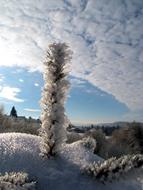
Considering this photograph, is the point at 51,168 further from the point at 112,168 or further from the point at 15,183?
the point at 15,183

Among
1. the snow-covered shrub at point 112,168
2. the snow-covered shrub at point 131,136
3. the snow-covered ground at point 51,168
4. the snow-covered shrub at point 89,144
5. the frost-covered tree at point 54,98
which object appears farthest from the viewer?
the snow-covered shrub at point 131,136

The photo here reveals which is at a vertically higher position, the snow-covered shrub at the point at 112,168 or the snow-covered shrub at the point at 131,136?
the snow-covered shrub at the point at 131,136

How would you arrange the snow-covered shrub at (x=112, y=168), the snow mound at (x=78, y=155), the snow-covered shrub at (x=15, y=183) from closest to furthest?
the snow-covered shrub at (x=15, y=183)
the snow-covered shrub at (x=112, y=168)
the snow mound at (x=78, y=155)

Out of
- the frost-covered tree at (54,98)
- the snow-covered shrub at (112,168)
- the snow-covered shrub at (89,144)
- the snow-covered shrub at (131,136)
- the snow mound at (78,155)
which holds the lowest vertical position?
the snow-covered shrub at (112,168)

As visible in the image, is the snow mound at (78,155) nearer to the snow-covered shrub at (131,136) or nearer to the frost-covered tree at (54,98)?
the frost-covered tree at (54,98)

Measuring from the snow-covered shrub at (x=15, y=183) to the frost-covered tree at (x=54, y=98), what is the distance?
1034mm

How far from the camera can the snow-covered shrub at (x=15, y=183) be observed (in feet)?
17.0

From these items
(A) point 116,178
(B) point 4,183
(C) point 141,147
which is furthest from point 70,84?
(C) point 141,147

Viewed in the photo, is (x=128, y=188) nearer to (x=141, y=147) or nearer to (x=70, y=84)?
(x=70, y=84)

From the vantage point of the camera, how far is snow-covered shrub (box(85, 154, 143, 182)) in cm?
623

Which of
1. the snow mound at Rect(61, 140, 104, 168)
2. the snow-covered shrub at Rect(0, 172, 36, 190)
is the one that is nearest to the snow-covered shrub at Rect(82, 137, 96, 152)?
the snow mound at Rect(61, 140, 104, 168)

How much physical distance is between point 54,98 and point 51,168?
108 centimetres

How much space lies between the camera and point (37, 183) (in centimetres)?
589

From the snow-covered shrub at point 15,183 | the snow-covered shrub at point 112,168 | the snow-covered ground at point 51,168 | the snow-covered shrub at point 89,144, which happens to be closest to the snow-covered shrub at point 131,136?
the snow-covered shrub at point 89,144
